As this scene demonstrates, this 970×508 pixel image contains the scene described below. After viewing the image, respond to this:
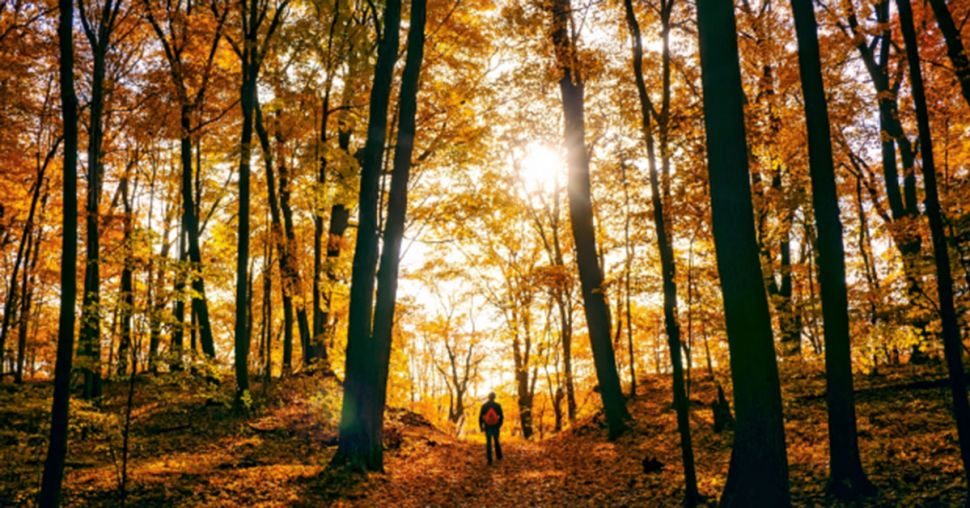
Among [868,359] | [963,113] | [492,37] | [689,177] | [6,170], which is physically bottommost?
[868,359]

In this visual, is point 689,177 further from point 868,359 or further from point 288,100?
point 288,100

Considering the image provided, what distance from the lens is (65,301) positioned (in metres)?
6.43

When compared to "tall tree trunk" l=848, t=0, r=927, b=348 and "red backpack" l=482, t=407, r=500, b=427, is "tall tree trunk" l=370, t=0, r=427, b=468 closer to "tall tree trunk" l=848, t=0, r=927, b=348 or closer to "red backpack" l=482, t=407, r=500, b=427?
"red backpack" l=482, t=407, r=500, b=427

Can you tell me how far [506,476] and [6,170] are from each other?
18.7m

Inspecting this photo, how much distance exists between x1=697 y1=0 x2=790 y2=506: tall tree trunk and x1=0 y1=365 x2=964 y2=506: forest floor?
1633 mm

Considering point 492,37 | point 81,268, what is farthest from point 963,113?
point 81,268

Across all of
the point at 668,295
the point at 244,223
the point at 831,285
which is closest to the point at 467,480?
the point at 668,295

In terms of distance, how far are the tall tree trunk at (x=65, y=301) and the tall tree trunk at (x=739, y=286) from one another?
25.2ft

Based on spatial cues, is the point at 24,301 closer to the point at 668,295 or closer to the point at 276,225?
the point at 276,225

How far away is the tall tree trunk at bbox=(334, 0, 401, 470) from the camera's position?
968 cm

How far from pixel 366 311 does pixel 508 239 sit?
13.4 m

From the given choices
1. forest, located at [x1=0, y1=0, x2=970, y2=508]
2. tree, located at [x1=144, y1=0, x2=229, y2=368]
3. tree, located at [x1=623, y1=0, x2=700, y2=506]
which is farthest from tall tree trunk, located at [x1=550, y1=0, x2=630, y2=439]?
tree, located at [x1=144, y1=0, x2=229, y2=368]

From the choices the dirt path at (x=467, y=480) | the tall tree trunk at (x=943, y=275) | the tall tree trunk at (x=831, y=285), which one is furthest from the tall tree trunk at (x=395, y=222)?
the tall tree trunk at (x=943, y=275)

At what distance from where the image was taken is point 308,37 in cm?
1529
